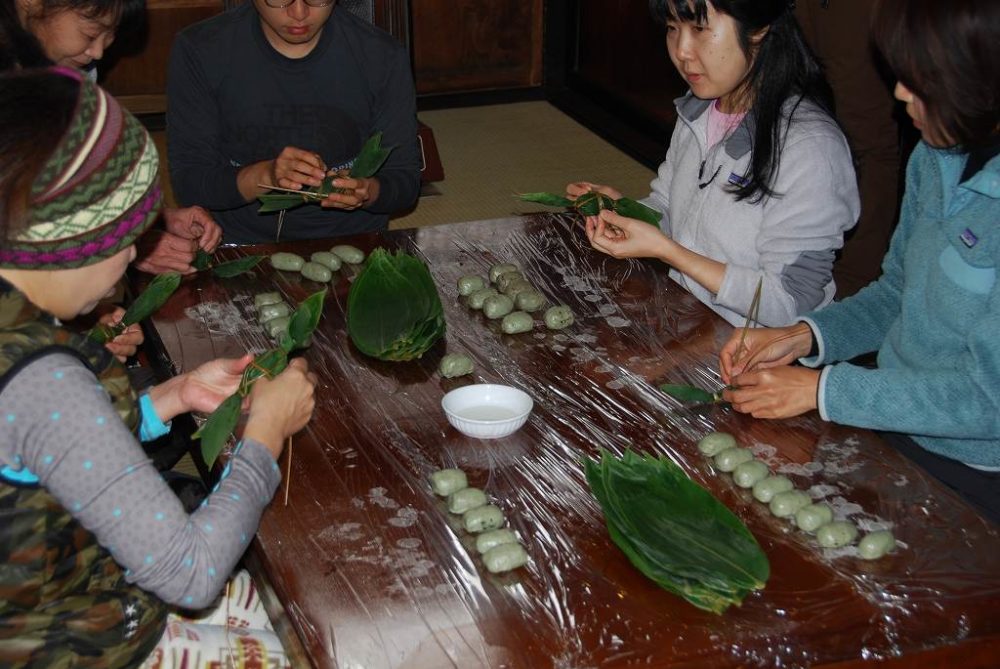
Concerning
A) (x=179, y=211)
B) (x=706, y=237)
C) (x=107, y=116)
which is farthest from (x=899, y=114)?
(x=107, y=116)

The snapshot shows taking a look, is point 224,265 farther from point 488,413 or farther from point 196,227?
point 488,413

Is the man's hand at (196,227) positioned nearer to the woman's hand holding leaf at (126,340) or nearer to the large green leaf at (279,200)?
the large green leaf at (279,200)

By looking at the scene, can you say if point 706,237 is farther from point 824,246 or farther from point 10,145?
point 10,145

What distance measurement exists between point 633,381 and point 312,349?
20.1 inches

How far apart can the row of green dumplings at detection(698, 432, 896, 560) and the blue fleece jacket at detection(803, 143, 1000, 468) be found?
0.59 feet

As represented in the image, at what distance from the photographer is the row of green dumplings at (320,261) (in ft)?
6.28

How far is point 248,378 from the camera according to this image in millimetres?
1377

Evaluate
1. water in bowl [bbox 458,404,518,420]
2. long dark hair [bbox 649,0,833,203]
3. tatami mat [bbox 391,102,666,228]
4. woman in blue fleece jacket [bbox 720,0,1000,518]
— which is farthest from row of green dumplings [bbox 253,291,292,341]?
tatami mat [bbox 391,102,666,228]

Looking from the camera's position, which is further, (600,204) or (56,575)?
(600,204)

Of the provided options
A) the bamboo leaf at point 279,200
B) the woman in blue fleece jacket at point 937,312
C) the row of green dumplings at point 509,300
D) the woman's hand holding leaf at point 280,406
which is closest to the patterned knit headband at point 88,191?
the woman's hand holding leaf at point 280,406

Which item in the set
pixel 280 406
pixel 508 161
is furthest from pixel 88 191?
pixel 508 161

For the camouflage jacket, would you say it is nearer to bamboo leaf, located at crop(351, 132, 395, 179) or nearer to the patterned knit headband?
the patterned knit headband

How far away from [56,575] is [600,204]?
1200 mm

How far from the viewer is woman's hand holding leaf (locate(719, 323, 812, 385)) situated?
1.57m
